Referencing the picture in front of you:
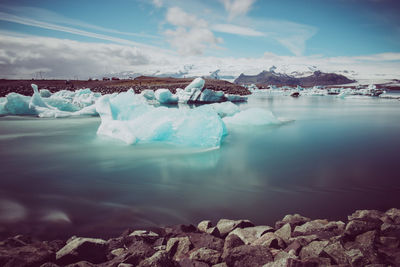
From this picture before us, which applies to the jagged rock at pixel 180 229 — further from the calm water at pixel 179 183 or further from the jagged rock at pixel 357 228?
the jagged rock at pixel 357 228

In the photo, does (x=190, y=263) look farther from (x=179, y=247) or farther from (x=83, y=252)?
(x=83, y=252)

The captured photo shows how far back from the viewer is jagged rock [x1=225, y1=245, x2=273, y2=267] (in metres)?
1.35

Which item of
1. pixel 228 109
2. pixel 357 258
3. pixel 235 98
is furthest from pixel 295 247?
pixel 235 98

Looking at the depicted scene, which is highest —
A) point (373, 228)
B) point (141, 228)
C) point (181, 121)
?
point (181, 121)

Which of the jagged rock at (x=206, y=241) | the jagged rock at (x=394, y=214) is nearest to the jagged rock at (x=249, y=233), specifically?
the jagged rock at (x=206, y=241)

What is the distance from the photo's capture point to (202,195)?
94.2 inches

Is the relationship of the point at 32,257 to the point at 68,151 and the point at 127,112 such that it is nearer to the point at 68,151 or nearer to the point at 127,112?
the point at 68,151

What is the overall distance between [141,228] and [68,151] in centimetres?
290

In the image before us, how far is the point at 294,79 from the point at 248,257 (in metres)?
189

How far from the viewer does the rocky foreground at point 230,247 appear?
1.36 metres

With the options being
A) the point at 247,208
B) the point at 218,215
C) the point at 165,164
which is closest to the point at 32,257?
the point at 218,215

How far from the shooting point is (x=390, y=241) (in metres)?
Answer: 1.55

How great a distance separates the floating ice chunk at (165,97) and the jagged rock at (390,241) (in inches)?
519

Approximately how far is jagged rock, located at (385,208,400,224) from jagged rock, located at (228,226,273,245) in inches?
39.6
